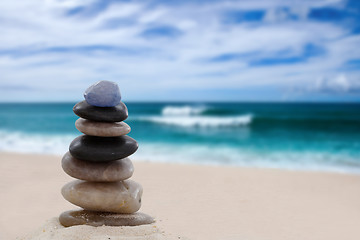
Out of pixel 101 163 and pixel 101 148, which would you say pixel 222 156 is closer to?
pixel 101 163

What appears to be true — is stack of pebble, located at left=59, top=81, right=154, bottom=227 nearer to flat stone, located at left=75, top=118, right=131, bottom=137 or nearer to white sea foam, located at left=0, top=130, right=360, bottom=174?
flat stone, located at left=75, top=118, right=131, bottom=137

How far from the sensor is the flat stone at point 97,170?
11.7 feet

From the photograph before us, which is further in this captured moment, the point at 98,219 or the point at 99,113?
the point at 98,219

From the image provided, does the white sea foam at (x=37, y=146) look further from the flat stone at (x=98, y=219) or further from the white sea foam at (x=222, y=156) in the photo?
the flat stone at (x=98, y=219)

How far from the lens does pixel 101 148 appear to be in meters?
3.53

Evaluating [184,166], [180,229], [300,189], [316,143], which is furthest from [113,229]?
[316,143]

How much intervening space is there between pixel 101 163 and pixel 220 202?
90.8 inches

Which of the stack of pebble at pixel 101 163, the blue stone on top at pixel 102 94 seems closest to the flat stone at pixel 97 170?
the stack of pebble at pixel 101 163

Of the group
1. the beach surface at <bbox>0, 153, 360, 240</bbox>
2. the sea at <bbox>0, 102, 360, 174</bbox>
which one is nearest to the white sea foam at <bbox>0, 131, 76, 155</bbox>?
the sea at <bbox>0, 102, 360, 174</bbox>

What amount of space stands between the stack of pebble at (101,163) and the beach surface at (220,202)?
0.98ft

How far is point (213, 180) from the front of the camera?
6.66m

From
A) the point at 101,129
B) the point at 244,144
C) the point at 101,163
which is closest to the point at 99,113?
the point at 101,129

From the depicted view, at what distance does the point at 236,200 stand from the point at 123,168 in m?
2.37

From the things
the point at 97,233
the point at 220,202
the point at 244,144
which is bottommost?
the point at 244,144
